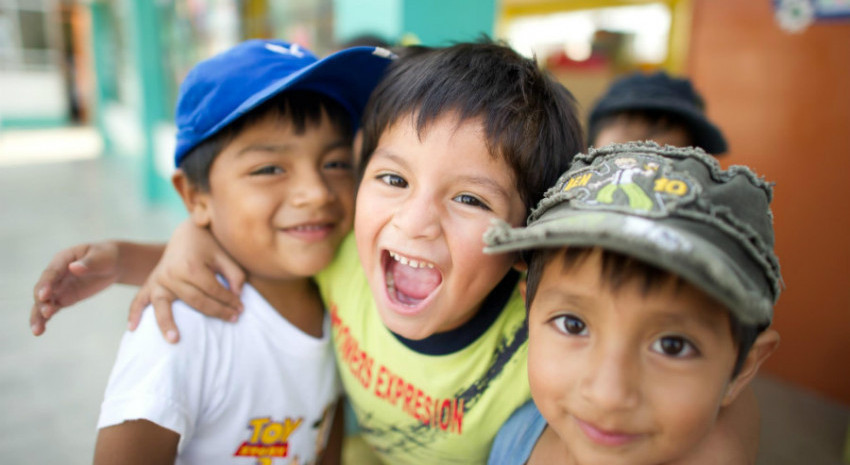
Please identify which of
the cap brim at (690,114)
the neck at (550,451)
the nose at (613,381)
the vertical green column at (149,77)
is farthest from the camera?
the vertical green column at (149,77)

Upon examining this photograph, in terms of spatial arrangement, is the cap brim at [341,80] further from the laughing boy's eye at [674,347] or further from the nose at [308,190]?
the laughing boy's eye at [674,347]

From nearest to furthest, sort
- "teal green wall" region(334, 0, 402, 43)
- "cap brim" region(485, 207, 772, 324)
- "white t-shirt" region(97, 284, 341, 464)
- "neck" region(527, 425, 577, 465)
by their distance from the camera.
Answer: "cap brim" region(485, 207, 772, 324) < "neck" region(527, 425, 577, 465) < "white t-shirt" region(97, 284, 341, 464) < "teal green wall" region(334, 0, 402, 43)

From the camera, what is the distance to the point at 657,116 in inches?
82.6

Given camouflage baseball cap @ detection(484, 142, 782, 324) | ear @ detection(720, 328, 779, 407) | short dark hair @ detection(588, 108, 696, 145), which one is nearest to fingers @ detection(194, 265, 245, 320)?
camouflage baseball cap @ detection(484, 142, 782, 324)

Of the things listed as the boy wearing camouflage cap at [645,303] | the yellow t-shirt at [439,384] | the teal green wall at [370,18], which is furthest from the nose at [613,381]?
the teal green wall at [370,18]

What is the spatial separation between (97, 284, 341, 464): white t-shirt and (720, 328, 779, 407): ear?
99 cm

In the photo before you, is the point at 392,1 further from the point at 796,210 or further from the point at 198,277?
the point at 796,210

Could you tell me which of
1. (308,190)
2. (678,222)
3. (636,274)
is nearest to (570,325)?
(636,274)

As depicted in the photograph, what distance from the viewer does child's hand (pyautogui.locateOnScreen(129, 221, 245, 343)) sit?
1298mm

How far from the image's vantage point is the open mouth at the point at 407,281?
1247 millimetres

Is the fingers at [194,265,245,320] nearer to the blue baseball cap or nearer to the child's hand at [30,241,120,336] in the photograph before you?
the child's hand at [30,241,120,336]

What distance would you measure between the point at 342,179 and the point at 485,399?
69 cm

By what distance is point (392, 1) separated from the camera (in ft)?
6.91

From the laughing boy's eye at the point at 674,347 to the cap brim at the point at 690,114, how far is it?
1.36m
